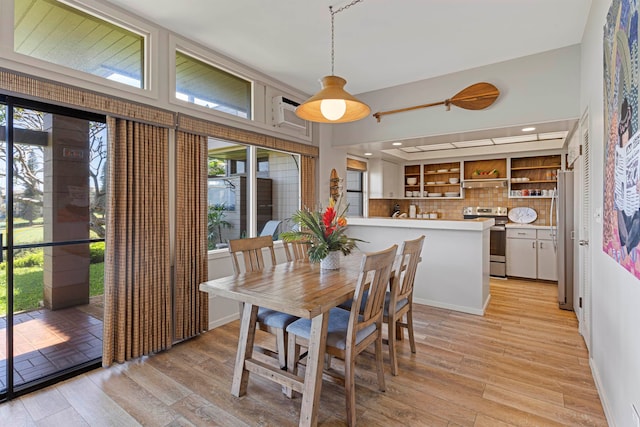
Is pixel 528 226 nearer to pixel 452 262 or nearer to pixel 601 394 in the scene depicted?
pixel 452 262

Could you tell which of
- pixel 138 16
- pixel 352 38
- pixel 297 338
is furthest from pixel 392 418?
pixel 138 16

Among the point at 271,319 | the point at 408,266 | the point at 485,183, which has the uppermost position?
the point at 485,183

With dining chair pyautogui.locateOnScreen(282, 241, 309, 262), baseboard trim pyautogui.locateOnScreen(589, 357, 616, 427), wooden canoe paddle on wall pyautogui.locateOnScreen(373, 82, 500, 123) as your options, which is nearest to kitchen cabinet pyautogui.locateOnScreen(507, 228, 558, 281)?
wooden canoe paddle on wall pyautogui.locateOnScreen(373, 82, 500, 123)

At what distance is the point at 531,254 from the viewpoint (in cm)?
534

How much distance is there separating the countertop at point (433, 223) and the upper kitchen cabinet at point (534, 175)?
7.31ft

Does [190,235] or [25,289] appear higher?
[190,235]

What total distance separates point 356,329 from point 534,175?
558 cm

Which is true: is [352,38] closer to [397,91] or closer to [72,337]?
[397,91]

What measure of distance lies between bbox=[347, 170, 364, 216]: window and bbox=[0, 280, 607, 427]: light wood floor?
11.1ft

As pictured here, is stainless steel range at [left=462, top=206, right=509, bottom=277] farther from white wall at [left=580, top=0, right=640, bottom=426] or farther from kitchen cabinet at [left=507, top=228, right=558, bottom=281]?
white wall at [left=580, top=0, right=640, bottom=426]

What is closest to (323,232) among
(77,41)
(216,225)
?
(216,225)

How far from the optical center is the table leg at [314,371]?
181 cm

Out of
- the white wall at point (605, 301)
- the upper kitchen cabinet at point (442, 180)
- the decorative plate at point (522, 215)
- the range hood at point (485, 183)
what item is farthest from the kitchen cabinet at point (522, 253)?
the white wall at point (605, 301)

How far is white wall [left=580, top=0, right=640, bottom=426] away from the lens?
1.47m
